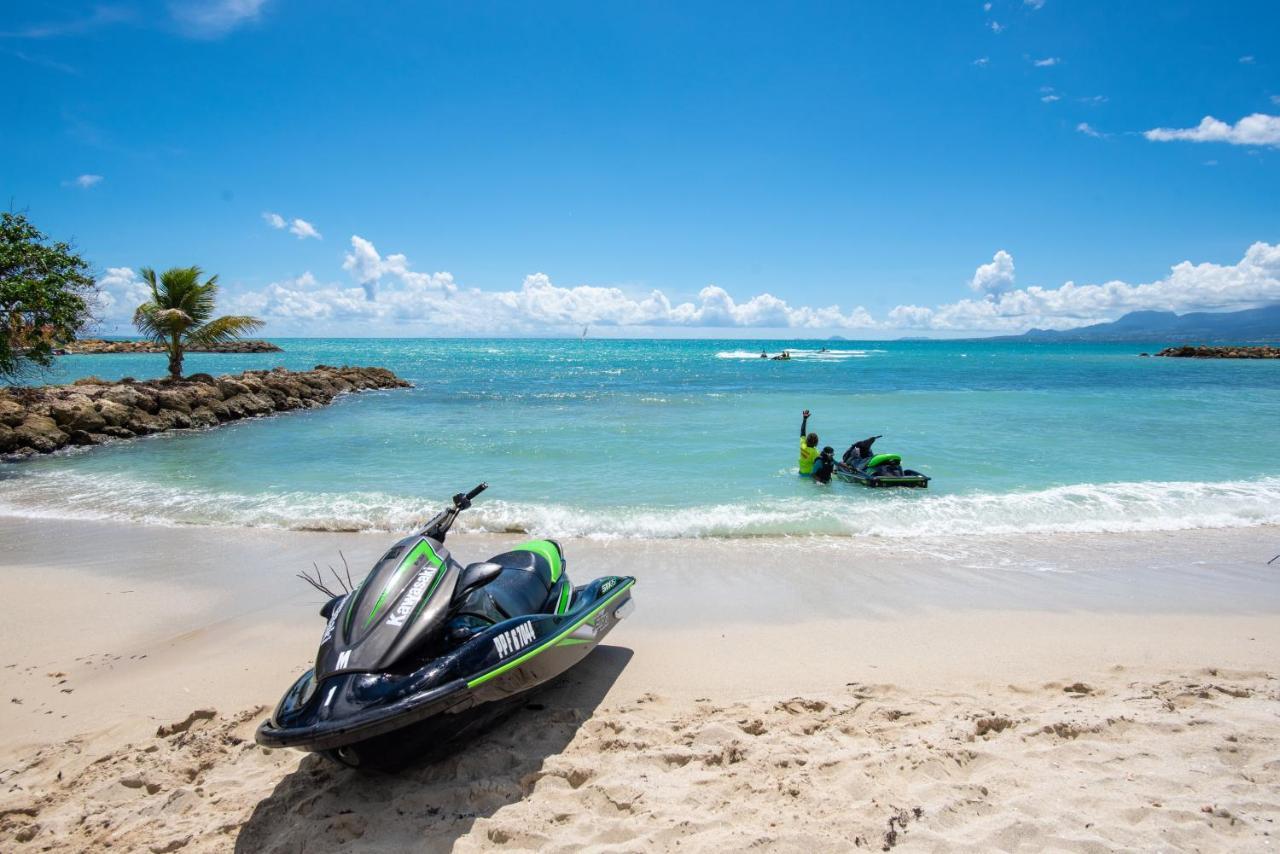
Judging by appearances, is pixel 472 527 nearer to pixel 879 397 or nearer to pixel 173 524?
pixel 173 524

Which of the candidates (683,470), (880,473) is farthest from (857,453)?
(683,470)

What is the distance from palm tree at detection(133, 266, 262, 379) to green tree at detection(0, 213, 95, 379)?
914 cm

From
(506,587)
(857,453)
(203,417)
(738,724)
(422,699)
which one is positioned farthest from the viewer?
(203,417)

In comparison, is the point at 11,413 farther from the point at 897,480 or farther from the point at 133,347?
the point at 133,347

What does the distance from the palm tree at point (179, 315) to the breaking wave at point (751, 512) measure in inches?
539

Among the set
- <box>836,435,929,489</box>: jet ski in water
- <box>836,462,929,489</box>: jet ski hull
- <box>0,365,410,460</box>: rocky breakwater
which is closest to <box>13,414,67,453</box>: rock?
<box>0,365,410,460</box>: rocky breakwater

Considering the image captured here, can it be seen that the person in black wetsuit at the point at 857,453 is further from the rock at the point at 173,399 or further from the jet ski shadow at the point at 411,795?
the rock at the point at 173,399

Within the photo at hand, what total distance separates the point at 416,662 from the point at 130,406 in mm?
20847

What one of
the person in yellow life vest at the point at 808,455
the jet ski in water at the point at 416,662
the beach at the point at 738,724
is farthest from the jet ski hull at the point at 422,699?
the person in yellow life vest at the point at 808,455

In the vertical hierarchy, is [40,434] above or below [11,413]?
below

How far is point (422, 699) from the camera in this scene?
9.96 feet

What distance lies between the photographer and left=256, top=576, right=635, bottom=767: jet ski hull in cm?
290

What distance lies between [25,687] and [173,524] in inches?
205

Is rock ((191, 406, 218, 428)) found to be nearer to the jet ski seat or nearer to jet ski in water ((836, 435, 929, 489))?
jet ski in water ((836, 435, 929, 489))
